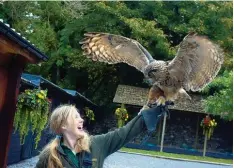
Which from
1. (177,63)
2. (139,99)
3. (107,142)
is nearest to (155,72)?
(177,63)

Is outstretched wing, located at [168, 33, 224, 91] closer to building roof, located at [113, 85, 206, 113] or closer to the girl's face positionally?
the girl's face

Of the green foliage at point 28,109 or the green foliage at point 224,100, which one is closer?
the green foliage at point 28,109

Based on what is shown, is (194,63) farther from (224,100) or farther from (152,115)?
(224,100)

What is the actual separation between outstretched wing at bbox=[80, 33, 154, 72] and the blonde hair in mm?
1983

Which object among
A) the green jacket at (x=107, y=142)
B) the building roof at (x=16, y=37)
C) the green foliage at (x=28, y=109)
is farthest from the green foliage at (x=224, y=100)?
the green jacket at (x=107, y=142)

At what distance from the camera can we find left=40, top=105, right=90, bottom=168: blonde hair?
215 cm

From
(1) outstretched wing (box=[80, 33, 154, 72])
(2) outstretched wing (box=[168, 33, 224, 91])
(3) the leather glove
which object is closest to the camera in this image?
(3) the leather glove

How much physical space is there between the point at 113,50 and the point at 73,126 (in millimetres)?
2499

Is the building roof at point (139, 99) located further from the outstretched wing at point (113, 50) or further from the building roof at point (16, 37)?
the outstretched wing at point (113, 50)

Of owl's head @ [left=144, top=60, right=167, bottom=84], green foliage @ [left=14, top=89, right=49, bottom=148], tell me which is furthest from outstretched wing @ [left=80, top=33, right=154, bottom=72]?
green foliage @ [left=14, top=89, right=49, bottom=148]

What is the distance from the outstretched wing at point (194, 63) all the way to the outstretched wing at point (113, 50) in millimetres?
520

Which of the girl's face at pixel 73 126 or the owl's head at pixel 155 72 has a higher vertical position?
the owl's head at pixel 155 72

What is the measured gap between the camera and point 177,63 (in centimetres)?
399

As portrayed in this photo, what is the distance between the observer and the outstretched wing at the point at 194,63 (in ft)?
11.8
